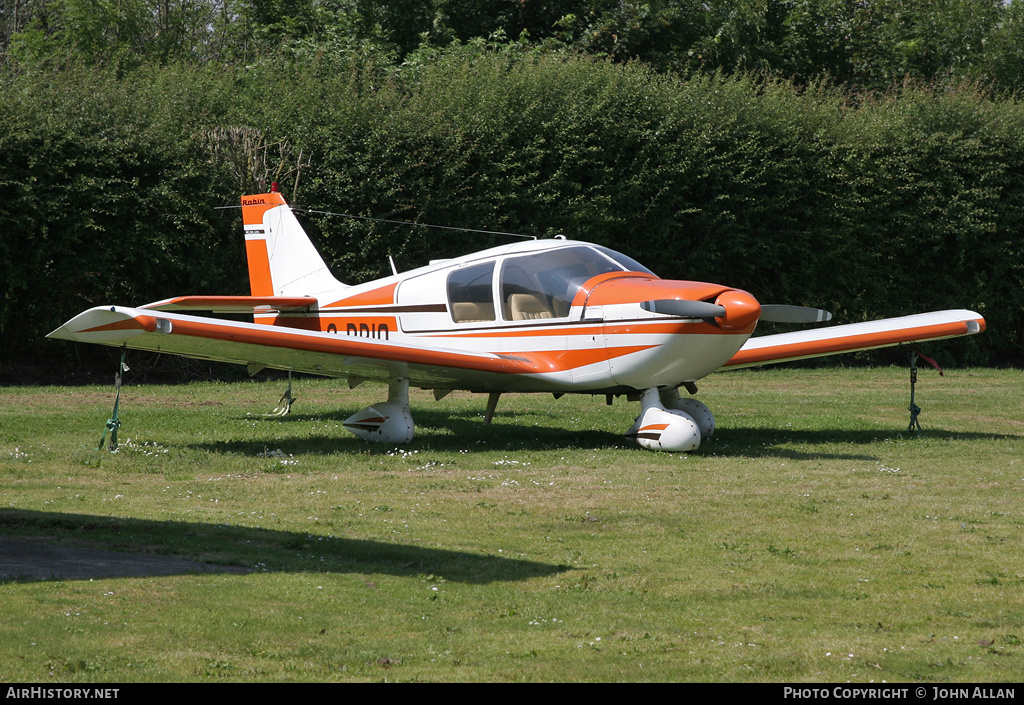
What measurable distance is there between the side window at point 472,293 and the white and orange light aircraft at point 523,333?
0.02 m

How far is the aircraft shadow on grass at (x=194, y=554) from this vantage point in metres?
6.23

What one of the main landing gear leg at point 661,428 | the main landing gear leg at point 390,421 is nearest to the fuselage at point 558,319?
the main landing gear leg at point 661,428

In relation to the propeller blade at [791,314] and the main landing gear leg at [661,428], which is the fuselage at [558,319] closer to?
the main landing gear leg at [661,428]

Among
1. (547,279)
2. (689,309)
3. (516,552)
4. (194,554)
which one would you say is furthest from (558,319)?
(194,554)

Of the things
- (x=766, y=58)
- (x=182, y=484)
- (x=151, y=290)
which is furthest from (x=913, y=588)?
(x=766, y=58)

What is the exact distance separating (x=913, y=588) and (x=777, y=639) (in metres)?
1.50

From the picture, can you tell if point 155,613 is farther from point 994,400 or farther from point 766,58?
point 766,58

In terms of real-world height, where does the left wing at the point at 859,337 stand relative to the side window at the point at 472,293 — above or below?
below

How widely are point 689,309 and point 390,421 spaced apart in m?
3.79

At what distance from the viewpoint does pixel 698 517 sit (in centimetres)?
827

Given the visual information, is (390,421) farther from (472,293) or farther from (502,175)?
(502,175)

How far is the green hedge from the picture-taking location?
728 inches

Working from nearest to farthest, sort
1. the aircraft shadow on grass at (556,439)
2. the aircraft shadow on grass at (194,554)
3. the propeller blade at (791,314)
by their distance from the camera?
the aircraft shadow on grass at (194,554) < the propeller blade at (791,314) < the aircraft shadow on grass at (556,439)

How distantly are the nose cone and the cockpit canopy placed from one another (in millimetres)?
1672
